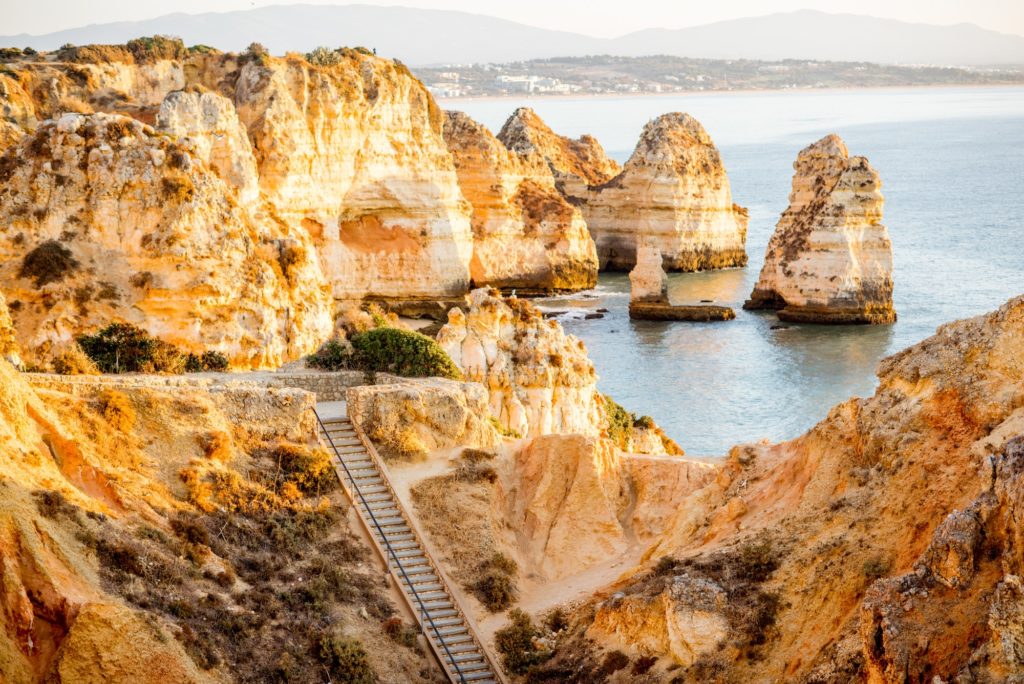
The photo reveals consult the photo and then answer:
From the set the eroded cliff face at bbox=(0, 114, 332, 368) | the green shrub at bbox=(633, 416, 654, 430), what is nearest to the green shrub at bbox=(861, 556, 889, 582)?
the eroded cliff face at bbox=(0, 114, 332, 368)

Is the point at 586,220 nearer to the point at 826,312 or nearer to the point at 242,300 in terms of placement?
the point at 826,312

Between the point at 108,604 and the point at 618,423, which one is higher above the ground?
the point at 108,604

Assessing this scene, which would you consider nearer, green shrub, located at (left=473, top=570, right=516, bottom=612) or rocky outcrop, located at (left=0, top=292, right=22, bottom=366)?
green shrub, located at (left=473, top=570, right=516, bottom=612)

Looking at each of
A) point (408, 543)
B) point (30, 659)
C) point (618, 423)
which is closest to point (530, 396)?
point (618, 423)

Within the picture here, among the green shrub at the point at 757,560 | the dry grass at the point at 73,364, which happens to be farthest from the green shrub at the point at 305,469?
the green shrub at the point at 757,560

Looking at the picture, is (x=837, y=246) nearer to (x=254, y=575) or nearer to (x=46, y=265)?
(x=46, y=265)

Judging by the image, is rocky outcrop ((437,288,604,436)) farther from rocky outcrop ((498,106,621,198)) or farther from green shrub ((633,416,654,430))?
rocky outcrop ((498,106,621,198))

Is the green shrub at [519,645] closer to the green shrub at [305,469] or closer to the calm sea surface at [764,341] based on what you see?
the green shrub at [305,469]
